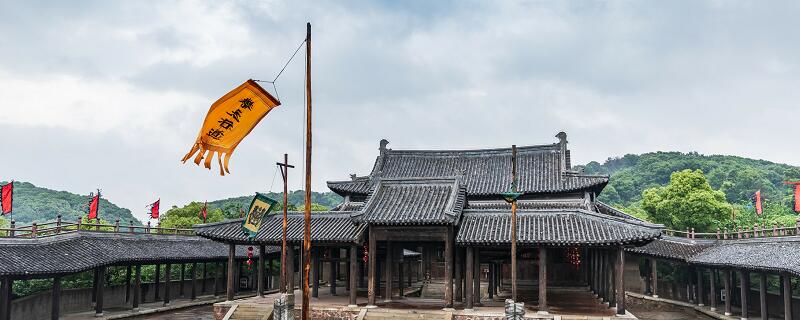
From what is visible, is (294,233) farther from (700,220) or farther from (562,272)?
(700,220)

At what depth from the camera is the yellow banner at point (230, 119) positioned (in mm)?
13430

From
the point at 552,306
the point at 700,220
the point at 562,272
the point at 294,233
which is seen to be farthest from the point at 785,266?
the point at 700,220

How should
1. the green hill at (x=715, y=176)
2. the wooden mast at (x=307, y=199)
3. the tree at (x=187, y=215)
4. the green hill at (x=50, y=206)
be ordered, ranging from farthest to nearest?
1. the green hill at (x=50, y=206)
2. the green hill at (x=715, y=176)
3. the tree at (x=187, y=215)
4. the wooden mast at (x=307, y=199)

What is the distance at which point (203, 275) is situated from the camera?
40.7 metres

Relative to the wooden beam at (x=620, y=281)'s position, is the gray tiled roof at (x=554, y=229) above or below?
above

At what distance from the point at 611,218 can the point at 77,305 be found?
27156mm

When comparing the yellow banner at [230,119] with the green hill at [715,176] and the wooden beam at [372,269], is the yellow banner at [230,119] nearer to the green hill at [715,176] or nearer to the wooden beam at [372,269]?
the wooden beam at [372,269]

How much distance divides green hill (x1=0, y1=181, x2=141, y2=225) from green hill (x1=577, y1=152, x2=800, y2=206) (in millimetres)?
108386

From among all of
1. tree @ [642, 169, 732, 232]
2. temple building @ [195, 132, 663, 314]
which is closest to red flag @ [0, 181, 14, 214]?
temple building @ [195, 132, 663, 314]

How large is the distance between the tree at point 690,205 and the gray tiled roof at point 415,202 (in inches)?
1005

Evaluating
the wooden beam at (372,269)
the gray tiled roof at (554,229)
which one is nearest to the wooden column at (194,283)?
the wooden beam at (372,269)

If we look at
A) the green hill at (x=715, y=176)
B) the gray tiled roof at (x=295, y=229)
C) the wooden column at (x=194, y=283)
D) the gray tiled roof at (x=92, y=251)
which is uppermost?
the green hill at (x=715, y=176)

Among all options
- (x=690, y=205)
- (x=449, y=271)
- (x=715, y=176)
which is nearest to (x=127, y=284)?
(x=449, y=271)

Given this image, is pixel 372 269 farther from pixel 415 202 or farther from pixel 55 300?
pixel 55 300
